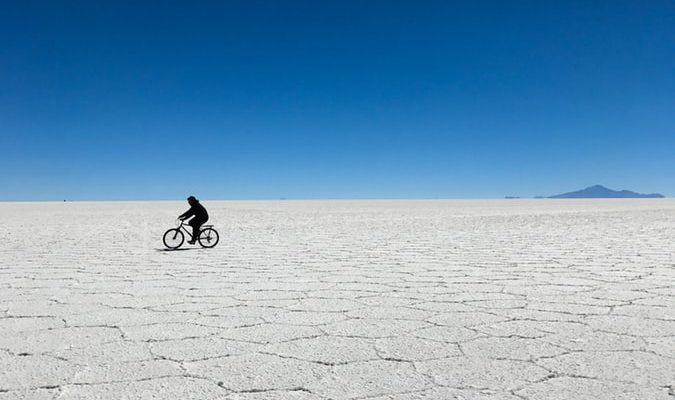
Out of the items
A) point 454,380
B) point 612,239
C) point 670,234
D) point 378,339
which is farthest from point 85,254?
point 670,234

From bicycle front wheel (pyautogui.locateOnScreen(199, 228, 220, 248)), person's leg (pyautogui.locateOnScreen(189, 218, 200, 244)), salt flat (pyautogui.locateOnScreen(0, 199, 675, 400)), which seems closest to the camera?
salt flat (pyautogui.locateOnScreen(0, 199, 675, 400))

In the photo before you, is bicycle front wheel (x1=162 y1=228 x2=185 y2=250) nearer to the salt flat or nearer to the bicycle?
the bicycle

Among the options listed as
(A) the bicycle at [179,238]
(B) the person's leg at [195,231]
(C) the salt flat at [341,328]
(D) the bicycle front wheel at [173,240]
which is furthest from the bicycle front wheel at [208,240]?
(C) the salt flat at [341,328]

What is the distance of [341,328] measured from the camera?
3781mm

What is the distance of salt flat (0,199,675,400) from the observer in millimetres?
2719

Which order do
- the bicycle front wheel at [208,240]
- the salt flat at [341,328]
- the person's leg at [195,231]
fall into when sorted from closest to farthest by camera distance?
the salt flat at [341,328] → the person's leg at [195,231] → the bicycle front wheel at [208,240]

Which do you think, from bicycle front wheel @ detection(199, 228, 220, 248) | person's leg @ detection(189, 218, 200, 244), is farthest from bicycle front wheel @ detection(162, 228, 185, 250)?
bicycle front wheel @ detection(199, 228, 220, 248)

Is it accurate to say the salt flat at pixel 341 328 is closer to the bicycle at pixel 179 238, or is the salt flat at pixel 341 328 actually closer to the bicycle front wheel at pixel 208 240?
the bicycle at pixel 179 238

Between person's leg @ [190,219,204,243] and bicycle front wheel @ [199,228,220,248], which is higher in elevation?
person's leg @ [190,219,204,243]

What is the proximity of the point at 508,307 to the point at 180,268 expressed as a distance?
4.21m

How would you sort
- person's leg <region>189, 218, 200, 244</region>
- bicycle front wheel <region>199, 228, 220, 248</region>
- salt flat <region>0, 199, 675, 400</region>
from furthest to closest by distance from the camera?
bicycle front wheel <region>199, 228, 220, 248</region> → person's leg <region>189, 218, 200, 244</region> → salt flat <region>0, 199, 675, 400</region>

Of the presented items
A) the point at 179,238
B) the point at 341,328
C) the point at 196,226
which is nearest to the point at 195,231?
the point at 196,226

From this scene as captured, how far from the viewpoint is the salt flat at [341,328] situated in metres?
2.72

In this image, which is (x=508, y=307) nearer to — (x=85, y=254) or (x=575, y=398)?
(x=575, y=398)
